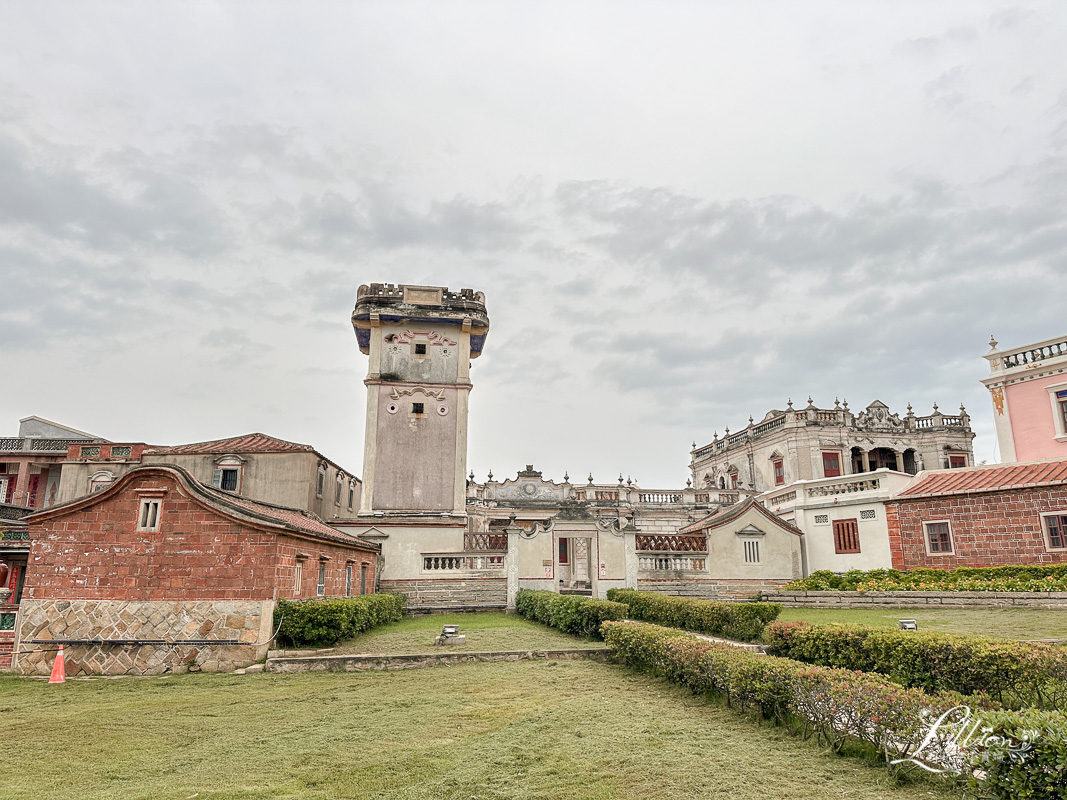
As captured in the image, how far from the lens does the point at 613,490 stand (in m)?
38.7

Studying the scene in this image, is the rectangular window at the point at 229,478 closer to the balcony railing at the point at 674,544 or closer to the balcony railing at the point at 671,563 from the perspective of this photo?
the balcony railing at the point at 674,544

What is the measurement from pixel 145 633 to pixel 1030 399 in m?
32.4

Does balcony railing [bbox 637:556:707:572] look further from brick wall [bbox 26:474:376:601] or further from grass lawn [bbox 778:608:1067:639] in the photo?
brick wall [bbox 26:474:376:601]

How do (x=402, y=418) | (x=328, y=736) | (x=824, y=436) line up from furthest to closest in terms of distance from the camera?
(x=824, y=436)
(x=402, y=418)
(x=328, y=736)

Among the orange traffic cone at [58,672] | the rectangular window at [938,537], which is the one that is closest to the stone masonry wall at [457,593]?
the orange traffic cone at [58,672]

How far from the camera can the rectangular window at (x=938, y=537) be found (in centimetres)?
2281

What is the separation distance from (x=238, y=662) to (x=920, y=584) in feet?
59.5

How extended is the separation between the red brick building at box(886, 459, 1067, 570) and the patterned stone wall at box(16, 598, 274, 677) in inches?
830

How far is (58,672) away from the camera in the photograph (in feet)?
43.6

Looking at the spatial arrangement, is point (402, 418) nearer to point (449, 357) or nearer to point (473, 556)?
point (449, 357)

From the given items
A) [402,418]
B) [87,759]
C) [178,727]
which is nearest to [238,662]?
[178,727]

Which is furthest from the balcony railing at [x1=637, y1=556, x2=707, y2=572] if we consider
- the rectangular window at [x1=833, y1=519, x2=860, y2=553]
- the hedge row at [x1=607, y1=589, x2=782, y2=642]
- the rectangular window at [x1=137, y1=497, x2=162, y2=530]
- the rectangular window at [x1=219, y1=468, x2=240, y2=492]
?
the rectangular window at [x1=219, y1=468, x2=240, y2=492]

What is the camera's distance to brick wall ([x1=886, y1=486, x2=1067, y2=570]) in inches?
824

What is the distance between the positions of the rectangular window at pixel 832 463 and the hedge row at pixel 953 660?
33413 millimetres
